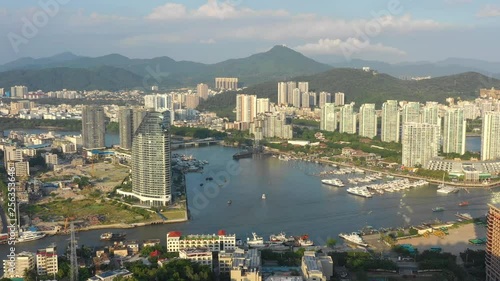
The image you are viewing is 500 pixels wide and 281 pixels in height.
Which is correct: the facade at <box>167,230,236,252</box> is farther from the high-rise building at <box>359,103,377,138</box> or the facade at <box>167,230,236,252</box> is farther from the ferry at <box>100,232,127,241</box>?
the high-rise building at <box>359,103,377,138</box>

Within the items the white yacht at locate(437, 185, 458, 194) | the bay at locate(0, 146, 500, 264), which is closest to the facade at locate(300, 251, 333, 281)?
the bay at locate(0, 146, 500, 264)

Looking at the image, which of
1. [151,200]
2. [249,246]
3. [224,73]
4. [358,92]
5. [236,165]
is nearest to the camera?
[249,246]

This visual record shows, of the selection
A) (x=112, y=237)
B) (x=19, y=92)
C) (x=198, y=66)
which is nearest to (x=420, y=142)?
(x=112, y=237)

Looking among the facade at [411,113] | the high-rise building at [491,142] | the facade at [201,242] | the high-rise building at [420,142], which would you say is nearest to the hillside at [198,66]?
the facade at [411,113]

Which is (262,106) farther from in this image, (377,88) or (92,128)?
(92,128)

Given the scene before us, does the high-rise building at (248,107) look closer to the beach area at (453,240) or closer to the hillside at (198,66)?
the beach area at (453,240)

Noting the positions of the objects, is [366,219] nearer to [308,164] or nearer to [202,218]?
[202,218]

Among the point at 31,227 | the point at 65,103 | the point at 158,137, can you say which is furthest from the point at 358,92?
the point at 31,227
